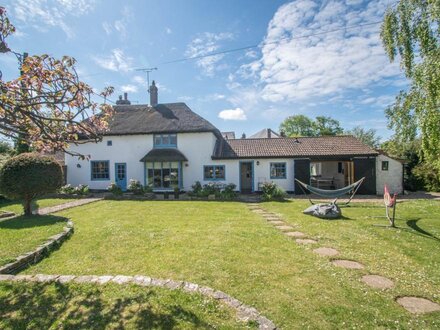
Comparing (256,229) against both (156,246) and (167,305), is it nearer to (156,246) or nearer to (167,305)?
(156,246)

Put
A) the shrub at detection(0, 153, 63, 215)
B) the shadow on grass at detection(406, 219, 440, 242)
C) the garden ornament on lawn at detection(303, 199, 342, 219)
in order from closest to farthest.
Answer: the shadow on grass at detection(406, 219, 440, 242), the shrub at detection(0, 153, 63, 215), the garden ornament on lawn at detection(303, 199, 342, 219)

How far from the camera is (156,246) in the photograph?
6.46 meters

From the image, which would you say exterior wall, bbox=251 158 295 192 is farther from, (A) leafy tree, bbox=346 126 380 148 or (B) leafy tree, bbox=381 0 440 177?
(A) leafy tree, bbox=346 126 380 148

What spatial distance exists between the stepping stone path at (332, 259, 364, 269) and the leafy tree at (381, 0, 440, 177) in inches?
185

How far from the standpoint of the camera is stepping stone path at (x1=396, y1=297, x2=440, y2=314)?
362 cm

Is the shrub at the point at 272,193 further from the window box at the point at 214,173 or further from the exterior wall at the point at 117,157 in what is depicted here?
the exterior wall at the point at 117,157

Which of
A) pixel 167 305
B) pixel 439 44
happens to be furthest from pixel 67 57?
pixel 439 44

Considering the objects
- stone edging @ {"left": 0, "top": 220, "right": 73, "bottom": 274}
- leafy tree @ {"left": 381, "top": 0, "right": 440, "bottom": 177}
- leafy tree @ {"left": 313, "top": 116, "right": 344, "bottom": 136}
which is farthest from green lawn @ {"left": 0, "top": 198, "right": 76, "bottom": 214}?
leafy tree @ {"left": 313, "top": 116, "right": 344, "bottom": 136}

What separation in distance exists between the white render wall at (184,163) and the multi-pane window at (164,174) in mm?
662

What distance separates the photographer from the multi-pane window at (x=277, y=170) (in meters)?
19.2

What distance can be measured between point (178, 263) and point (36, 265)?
303 centimetres

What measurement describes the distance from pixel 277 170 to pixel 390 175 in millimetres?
8094

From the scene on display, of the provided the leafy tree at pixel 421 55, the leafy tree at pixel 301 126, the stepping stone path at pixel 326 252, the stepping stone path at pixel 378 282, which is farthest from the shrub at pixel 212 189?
the leafy tree at pixel 301 126

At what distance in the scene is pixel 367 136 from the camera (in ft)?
194
